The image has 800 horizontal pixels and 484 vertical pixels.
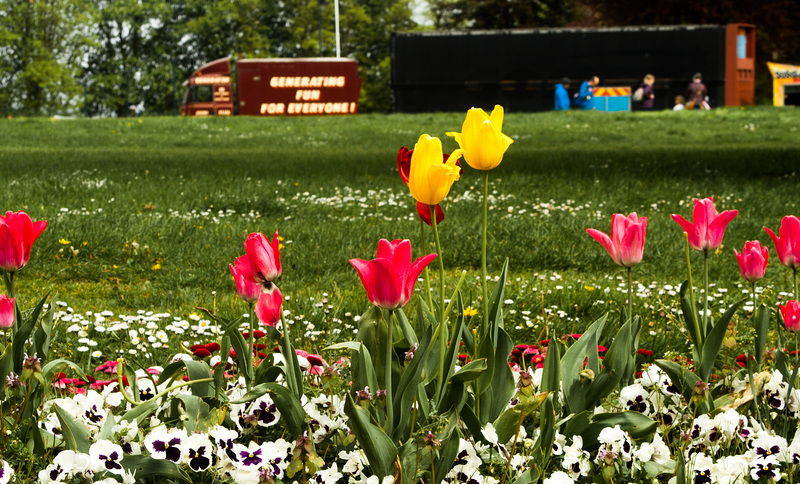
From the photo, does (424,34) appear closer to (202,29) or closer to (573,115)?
(573,115)

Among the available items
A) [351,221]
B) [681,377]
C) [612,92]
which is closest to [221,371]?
[681,377]

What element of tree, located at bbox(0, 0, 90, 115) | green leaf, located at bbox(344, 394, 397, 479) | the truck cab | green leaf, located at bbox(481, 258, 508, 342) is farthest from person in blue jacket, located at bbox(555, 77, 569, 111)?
tree, located at bbox(0, 0, 90, 115)

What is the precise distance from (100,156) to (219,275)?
30.2ft

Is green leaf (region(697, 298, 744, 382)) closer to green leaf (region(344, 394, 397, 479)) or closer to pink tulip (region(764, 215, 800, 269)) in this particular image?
pink tulip (region(764, 215, 800, 269))

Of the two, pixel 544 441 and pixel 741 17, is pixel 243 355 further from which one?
pixel 741 17

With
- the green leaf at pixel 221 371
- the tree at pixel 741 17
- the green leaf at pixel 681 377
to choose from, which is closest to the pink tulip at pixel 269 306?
the green leaf at pixel 221 371

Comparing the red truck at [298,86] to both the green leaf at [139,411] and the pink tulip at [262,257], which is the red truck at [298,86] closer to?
the green leaf at [139,411]

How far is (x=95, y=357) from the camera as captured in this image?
10.4 ft

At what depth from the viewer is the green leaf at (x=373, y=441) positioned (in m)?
1.61

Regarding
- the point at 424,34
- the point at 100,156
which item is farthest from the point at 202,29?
the point at 100,156

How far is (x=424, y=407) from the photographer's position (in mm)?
1894

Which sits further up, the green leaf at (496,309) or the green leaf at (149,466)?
the green leaf at (496,309)

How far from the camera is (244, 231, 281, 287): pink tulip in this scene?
166cm

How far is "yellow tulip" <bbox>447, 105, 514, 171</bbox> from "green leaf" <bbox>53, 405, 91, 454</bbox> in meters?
1.05
